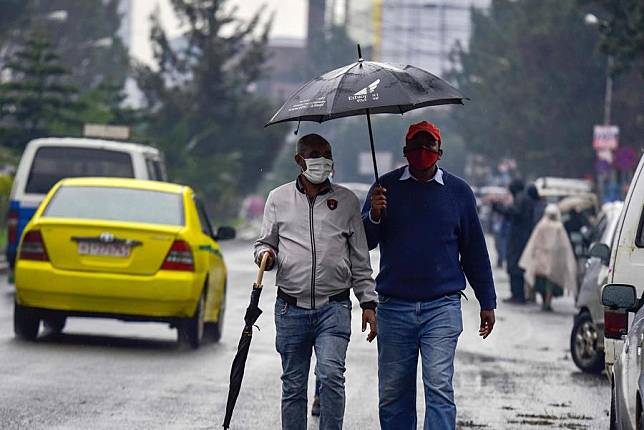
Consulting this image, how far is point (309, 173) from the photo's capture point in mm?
7371

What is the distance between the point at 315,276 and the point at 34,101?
3008 centimetres

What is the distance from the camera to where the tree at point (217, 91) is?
60.0m

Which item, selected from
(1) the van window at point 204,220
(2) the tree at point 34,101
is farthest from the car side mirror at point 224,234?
(2) the tree at point 34,101

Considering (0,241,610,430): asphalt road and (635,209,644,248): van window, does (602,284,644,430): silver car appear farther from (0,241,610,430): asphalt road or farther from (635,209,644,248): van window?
(0,241,610,430): asphalt road

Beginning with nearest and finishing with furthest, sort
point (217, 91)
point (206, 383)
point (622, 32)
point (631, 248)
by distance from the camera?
point (631, 248) → point (206, 383) → point (622, 32) → point (217, 91)

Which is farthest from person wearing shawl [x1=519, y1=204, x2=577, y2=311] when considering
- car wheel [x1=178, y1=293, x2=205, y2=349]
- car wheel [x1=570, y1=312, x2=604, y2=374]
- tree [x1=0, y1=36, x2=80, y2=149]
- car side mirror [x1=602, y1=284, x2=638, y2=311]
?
tree [x1=0, y1=36, x2=80, y2=149]

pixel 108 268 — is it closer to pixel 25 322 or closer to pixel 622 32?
pixel 25 322

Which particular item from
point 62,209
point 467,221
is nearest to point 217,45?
point 62,209

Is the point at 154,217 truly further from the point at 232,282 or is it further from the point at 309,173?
the point at 232,282

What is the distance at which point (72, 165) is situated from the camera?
2033 cm

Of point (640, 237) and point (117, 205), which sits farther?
point (117, 205)

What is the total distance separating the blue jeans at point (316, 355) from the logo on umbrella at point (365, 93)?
910mm

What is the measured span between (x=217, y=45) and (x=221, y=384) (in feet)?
166

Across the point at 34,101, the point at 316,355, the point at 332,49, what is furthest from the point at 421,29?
the point at 316,355
